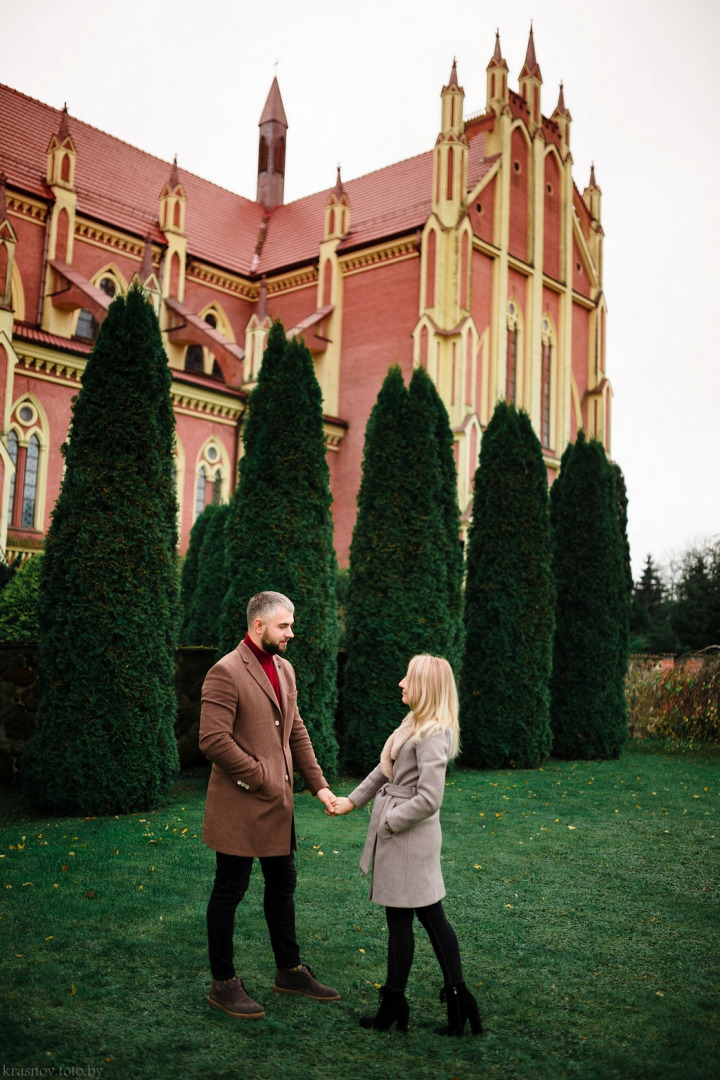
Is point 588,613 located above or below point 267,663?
above

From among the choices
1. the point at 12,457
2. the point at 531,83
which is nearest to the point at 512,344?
the point at 531,83

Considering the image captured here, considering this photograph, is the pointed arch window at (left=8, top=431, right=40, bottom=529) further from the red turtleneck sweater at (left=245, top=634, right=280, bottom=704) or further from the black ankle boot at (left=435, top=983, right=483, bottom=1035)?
the black ankle boot at (left=435, top=983, right=483, bottom=1035)

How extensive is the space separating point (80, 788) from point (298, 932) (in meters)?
3.36

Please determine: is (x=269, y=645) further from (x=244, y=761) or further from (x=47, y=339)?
(x=47, y=339)

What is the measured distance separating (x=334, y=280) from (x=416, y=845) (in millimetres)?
28356

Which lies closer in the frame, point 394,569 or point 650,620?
point 394,569

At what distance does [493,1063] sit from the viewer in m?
3.30

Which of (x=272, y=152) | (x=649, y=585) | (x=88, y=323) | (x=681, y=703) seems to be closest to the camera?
(x=681, y=703)

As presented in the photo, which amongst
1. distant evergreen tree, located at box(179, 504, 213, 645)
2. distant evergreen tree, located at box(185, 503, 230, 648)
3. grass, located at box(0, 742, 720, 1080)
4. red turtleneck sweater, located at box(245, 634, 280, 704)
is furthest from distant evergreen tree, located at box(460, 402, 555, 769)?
red turtleneck sweater, located at box(245, 634, 280, 704)

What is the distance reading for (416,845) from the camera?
11.6 feet

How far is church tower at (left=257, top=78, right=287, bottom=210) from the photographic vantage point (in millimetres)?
37688

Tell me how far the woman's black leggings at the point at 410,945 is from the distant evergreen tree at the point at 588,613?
9.03 meters

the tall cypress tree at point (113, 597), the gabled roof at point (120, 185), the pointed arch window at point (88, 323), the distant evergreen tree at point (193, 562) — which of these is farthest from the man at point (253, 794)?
the pointed arch window at point (88, 323)

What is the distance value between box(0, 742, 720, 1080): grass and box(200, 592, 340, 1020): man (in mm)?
159
